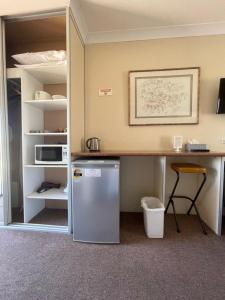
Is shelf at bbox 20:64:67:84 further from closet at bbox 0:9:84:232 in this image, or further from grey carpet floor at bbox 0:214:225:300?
grey carpet floor at bbox 0:214:225:300

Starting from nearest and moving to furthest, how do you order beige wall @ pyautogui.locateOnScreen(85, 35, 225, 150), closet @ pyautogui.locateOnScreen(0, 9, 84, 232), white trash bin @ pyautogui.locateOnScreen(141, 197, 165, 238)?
1. white trash bin @ pyautogui.locateOnScreen(141, 197, 165, 238)
2. closet @ pyautogui.locateOnScreen(0, 9, 84, 232)
3. beige wall @ pyautogui.locateOnScreen(85, 35, 225, 150)

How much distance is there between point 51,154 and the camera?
2.04 metres

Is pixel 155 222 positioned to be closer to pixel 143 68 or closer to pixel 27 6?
pixel 143 68

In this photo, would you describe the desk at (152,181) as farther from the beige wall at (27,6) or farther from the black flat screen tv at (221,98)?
the beige wall at (27,6)

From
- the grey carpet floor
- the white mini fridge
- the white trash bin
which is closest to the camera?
the grey carpet floor

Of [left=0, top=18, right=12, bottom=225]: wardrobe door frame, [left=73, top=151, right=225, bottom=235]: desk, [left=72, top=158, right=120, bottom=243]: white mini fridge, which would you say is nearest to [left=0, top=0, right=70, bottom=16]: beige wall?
[left=0, top=18, right=12, bottom=225]: wardrobe door frame

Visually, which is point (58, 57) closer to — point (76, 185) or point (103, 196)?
point (76, 185)

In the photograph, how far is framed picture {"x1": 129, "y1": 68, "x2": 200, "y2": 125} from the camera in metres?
2.37

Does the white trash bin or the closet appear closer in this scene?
the white trash bin

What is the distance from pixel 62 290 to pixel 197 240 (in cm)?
142

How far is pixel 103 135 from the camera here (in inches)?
101

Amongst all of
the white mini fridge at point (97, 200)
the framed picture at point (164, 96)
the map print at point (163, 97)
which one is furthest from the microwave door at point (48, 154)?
the map print at point (163, 97)

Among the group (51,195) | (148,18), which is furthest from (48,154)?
(148,18)

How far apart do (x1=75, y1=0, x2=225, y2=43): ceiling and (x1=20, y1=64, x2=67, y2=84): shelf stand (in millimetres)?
761
